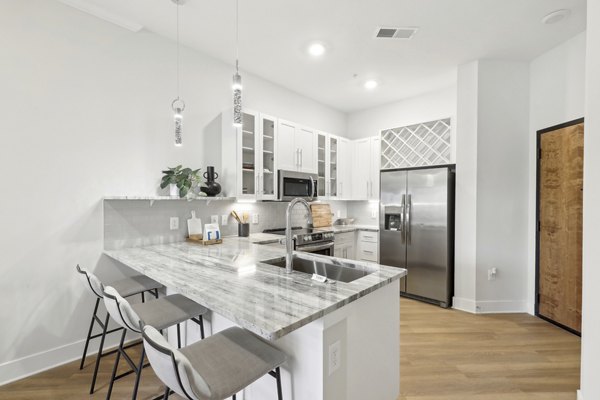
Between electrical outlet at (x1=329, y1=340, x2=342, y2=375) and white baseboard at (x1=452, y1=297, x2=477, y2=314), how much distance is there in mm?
2758

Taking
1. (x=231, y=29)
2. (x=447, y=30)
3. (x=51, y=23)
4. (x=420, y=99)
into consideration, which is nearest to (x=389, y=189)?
(x=420, y=99)

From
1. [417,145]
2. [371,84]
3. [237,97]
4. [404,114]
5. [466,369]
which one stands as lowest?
[466,369]

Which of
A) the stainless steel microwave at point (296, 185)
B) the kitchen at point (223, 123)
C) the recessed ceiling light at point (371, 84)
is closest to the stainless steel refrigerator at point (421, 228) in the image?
the kitchen at point (223, 123)

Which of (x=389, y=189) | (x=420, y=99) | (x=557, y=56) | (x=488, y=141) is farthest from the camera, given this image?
(x=420, y=99)

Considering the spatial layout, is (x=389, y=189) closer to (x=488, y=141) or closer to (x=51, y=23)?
(x=488, y=141)

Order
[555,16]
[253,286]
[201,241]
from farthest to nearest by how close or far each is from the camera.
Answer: [201,241] → [555,16] → [253,286]

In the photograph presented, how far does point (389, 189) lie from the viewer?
12.8 feet

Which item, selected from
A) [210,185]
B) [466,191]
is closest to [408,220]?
[466,191]

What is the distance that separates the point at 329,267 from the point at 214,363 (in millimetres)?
950

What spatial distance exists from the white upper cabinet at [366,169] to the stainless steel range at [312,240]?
3.83 feet

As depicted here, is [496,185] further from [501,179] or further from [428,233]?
[428,233]

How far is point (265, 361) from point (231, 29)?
2.77 meters

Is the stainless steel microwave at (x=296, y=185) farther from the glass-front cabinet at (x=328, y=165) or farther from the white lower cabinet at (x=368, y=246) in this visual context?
the white lower cabinet at (x=368, y=246)

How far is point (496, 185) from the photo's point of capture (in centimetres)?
332
